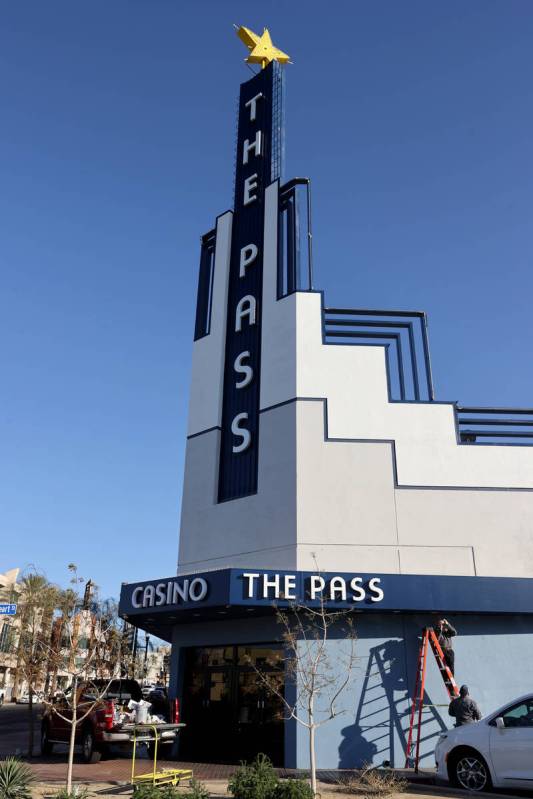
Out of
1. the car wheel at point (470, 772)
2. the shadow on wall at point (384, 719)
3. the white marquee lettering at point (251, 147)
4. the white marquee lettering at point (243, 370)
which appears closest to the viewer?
the car wheel at point (470, 772)

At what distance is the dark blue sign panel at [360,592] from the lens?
1662cm

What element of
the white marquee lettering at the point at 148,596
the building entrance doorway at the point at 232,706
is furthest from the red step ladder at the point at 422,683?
the white marquee lettering at the point at 148,596

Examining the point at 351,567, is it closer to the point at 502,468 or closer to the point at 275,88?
the point at 502,468

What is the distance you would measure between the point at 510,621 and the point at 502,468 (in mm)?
4624

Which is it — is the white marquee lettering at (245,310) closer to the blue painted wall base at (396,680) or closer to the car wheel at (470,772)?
the blue painted wall base at (396,680)

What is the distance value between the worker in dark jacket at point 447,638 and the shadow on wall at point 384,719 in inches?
43.8

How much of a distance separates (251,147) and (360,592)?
20.3m

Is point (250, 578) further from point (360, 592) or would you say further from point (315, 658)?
point (360, 592)

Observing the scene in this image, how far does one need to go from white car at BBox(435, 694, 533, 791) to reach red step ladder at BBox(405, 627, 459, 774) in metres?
3.64

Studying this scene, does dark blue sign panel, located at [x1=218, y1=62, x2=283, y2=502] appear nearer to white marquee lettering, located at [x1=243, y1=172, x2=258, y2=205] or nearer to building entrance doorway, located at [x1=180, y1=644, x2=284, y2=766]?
white marquee lettering, located at [x1=243, y1=172, x2=258, y2=205]

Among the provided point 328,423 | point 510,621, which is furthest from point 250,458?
point 510,621

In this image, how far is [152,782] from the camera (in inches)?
453

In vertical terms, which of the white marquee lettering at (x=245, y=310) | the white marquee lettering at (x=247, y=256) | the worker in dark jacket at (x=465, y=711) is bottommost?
the worker in dark jacket at (x=465, y=711)

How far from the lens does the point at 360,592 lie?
1678cm
